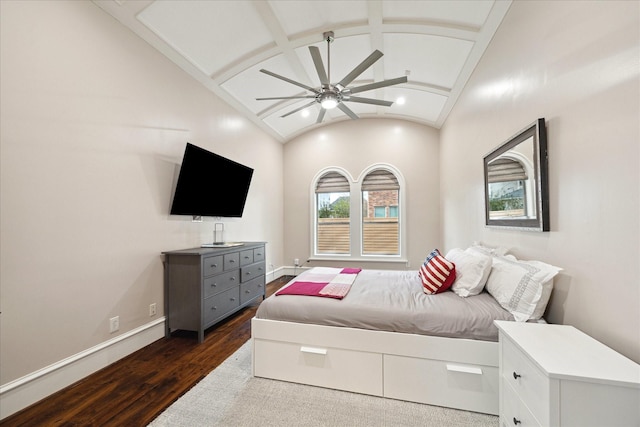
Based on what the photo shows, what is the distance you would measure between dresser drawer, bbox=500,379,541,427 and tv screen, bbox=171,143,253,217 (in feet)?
10.4

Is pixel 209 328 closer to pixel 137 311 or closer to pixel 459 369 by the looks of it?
pixel 137 311

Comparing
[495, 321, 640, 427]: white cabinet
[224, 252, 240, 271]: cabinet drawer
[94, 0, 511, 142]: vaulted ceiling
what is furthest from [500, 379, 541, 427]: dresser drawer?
[94, 0, 511, 142]: vaulted ceiling

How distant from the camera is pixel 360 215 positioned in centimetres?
527

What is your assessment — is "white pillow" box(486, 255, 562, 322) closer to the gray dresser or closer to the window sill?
the gray dresser

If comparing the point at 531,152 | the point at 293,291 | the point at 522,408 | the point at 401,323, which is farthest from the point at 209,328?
the point at 531,152

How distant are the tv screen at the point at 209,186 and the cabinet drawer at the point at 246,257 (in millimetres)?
624

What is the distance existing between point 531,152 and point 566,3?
2.91ft

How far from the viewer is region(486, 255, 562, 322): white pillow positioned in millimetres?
1509

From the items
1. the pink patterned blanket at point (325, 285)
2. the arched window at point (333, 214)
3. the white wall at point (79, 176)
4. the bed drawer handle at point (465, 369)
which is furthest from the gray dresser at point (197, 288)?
the arched window at point (333, 214)

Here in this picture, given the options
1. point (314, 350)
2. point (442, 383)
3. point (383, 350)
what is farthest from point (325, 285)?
point (442, 383)

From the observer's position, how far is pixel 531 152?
183 cm

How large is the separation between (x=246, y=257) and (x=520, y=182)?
308 cm

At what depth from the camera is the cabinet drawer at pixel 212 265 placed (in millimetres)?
2648

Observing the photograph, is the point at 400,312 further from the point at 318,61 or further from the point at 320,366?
the point at 318,61
